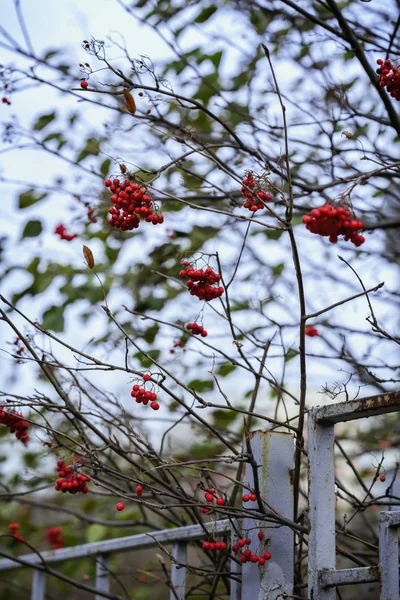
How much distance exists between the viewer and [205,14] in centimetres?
323

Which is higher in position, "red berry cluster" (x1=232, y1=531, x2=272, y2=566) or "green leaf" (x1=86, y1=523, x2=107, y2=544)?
"green leaf" (x1=86, y1=523, x2=107, y2=544)

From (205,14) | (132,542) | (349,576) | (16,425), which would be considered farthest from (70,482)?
(205,14)

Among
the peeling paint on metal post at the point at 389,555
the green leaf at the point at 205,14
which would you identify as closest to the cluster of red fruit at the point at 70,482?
the peeling paint on metal post at the point at 389,555

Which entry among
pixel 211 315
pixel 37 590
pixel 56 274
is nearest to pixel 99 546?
pixel 37 590

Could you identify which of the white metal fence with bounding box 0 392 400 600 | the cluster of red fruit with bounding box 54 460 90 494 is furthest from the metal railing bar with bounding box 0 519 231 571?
the cluster of red fruit with bounding box 54 460 90 494

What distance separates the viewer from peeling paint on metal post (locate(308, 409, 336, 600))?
157 centimetres

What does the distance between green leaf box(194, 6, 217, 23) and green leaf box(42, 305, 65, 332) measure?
4.40 ft

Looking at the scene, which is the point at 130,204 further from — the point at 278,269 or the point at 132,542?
the point at 278,269

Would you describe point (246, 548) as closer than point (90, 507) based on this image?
Yes

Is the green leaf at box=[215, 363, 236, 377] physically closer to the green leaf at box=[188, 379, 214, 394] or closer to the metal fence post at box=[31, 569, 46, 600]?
the green leaf at box=[188, 379, 214, 394]

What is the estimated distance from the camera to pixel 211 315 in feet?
12.5

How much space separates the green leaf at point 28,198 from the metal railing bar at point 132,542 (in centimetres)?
155

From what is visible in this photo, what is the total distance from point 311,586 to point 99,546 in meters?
1.04

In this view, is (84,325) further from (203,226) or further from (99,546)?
(99,546)
